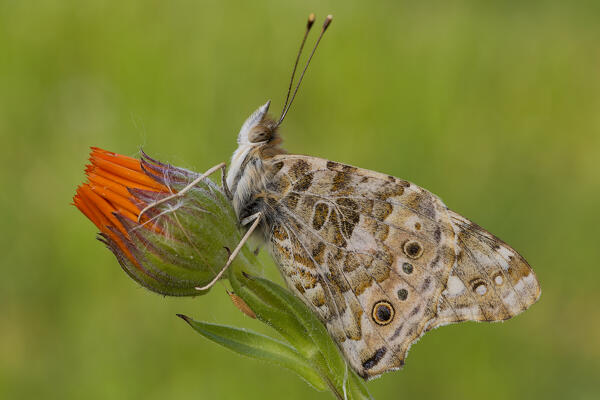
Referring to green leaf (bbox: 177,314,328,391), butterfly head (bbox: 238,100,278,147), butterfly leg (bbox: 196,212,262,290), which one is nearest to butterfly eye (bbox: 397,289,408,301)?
green leaf (bbox: 177,314,328,391)

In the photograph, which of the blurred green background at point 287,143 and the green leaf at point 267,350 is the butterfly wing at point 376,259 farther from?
the blurred green background at point 287,143

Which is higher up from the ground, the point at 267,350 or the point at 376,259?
the point at 376,259

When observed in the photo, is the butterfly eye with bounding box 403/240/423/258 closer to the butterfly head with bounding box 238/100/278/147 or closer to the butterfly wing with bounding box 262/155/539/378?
the butterfly wing with bounding box 262/155/539/378

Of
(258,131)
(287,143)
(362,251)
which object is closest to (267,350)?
(362,251)

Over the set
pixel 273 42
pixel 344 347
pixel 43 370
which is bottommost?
pixel 43 370

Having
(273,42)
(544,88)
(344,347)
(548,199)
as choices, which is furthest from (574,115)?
(344,347)

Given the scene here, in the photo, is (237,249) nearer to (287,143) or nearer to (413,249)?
(413,249)

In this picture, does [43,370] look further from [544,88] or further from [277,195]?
[544,88]
